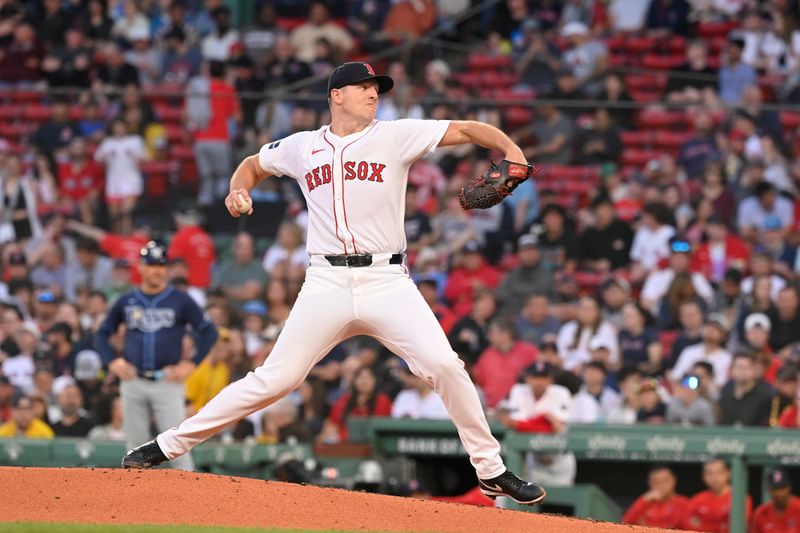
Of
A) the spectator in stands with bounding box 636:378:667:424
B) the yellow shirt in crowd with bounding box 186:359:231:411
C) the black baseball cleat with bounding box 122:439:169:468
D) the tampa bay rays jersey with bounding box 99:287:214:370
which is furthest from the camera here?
the yellow shirt in crowd with bounding box 186:359:231:411

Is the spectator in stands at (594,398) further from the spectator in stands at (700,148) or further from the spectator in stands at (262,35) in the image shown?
the spectator in stands at (262,35)

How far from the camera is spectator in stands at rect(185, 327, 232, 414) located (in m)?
11.4

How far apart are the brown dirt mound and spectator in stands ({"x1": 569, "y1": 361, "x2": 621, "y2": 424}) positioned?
158 inches

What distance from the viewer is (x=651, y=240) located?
1304 cm

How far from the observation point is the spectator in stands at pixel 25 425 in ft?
36.3

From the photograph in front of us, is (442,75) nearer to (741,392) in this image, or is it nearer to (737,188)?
(737,188)

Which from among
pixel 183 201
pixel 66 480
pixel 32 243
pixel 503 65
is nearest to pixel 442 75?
pixel 503 65

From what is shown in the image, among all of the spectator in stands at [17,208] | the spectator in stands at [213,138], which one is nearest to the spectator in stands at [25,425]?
the spectator in stands at [17,208]

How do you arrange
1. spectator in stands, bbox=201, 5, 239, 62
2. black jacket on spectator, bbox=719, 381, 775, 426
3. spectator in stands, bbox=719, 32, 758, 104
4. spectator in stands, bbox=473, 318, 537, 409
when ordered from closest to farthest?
black jacket on spectator, bbox=719, 381, 775, 426
spectator in stands, bbox=473, 318, 537, 409
spectator in stands, bbox=719, 32, 758, 104
spectator in stands, bbox=201, 5, 239, 62

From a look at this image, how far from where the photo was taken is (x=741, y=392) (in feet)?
34.2

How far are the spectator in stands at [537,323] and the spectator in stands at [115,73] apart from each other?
19.8 feet

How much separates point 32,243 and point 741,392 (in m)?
6.90

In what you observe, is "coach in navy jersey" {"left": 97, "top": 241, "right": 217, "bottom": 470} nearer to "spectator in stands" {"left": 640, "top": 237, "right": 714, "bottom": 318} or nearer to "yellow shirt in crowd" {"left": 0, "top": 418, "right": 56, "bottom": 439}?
"yellow shirt in crowd" {"left": 0, "top": 418, "right": 56, "bottom": 439}

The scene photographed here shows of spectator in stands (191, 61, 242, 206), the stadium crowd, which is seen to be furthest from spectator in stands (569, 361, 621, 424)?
spectator in stands (191, 61, 242, 206)
